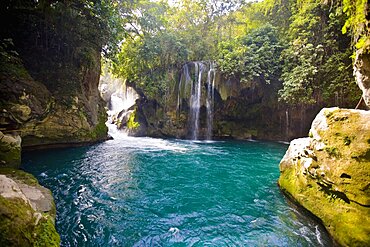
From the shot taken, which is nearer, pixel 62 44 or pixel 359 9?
pixel 359 9

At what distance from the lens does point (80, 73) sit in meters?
11.0

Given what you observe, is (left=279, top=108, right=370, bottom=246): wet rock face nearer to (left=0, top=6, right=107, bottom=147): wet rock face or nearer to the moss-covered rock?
the moss-covered rock

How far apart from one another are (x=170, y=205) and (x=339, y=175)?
→ 3.34 m

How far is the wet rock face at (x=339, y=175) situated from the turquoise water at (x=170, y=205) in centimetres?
38

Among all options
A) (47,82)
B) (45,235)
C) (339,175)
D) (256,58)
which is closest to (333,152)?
(339,175)

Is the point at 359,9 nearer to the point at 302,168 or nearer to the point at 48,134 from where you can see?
the point at 302,168

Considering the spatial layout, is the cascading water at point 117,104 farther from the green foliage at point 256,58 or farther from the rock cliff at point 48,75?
the green foliage at point 256,58

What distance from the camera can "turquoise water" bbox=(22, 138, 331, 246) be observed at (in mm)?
3367

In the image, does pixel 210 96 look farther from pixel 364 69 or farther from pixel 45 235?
pixel 45 235

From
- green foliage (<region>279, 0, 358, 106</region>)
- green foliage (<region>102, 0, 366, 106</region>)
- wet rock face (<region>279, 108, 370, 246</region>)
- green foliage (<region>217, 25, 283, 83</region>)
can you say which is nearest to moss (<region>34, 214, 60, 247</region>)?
wet rock face (<region>279, 108, 370, 246</region>)

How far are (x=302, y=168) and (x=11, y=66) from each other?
10630 millimetres

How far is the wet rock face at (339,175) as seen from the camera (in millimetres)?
3008

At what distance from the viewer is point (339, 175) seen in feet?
11.1

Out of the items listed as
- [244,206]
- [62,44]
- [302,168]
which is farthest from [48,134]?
[302,168]
